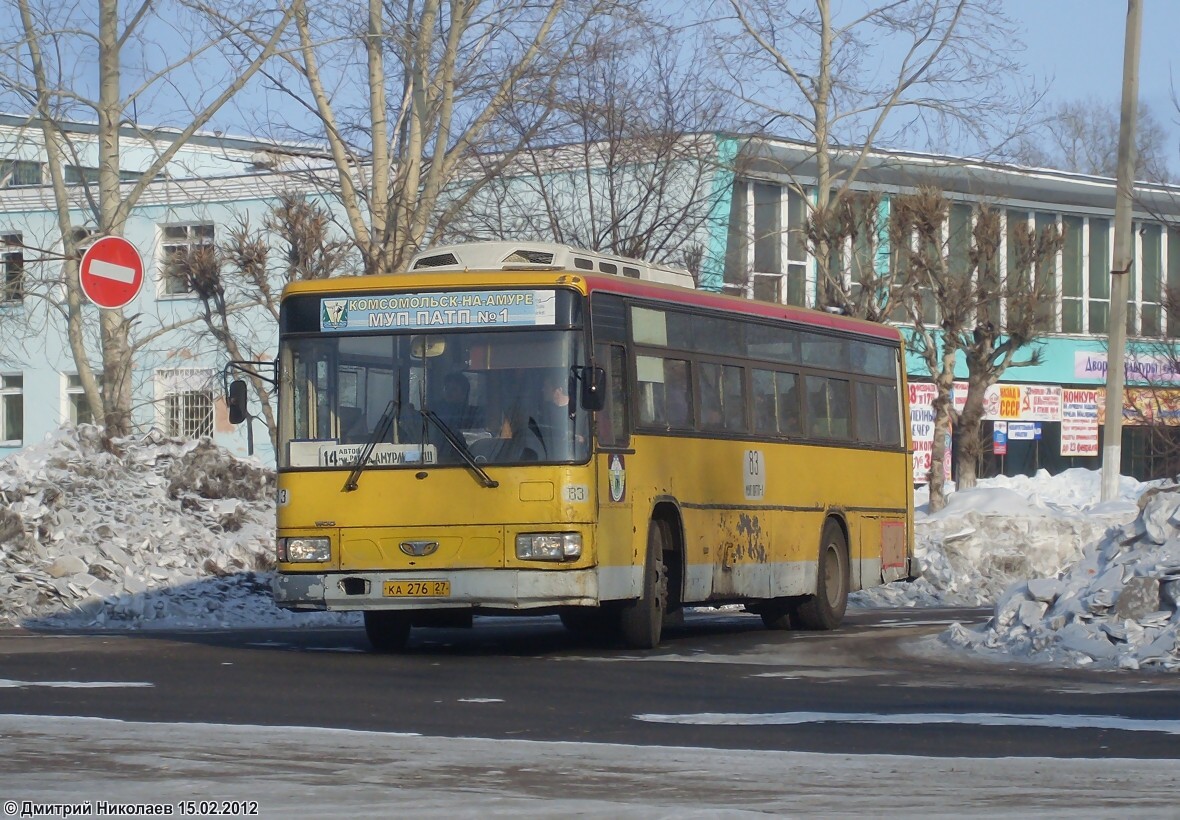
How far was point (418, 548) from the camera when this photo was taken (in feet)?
50.0

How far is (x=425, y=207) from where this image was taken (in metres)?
27.0

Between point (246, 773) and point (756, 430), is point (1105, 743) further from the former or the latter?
point (756, 430)

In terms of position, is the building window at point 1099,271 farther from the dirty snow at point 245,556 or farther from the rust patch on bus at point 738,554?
the rust patch on bus at point 738,554

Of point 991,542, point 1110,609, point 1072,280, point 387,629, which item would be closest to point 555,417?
point 387,629

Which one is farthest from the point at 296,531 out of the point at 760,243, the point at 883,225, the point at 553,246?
the point at 760,243

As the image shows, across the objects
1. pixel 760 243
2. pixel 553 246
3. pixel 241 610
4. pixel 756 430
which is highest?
pixel 760 243

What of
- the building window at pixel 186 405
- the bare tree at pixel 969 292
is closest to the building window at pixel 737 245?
the bare tree at pixel 969 292

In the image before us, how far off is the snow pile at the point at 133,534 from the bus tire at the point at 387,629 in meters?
5.28

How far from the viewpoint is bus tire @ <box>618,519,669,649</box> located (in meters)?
16.1

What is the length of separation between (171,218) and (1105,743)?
3861 centimetres

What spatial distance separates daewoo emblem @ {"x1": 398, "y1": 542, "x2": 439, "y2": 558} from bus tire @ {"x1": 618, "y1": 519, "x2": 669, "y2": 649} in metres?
1.84

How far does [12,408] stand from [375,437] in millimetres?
38284

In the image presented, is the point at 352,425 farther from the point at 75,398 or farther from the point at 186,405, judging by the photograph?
the point at 75,398

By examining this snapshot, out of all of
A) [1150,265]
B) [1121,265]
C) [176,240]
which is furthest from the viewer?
[1150,265]
